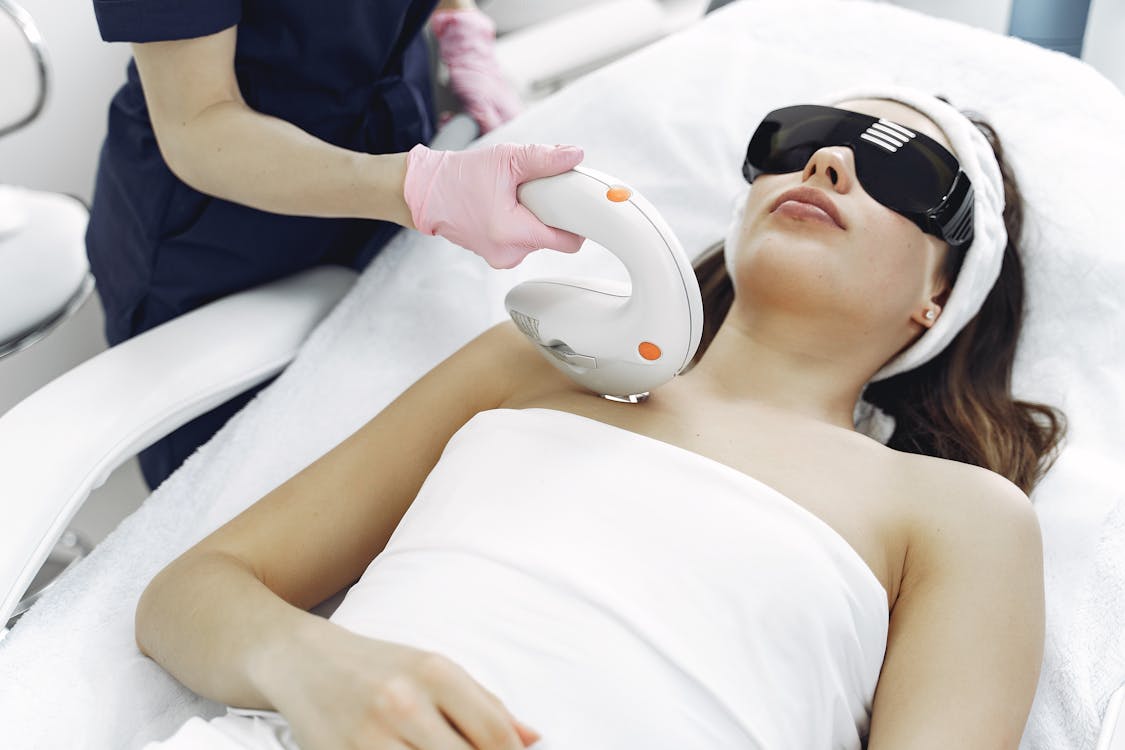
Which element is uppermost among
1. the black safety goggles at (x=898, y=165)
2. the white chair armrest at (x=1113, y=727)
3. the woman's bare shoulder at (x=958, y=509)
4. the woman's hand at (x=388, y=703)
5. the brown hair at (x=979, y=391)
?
the black safety goggles at (x=898, y=165)

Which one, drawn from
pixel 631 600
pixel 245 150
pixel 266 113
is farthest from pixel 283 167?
pixel 631 600

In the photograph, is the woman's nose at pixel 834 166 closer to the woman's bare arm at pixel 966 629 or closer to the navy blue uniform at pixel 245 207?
the woman's bare arm at pixel 966 629

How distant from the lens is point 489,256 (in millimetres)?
1137

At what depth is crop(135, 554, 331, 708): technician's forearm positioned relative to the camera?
0.90 m

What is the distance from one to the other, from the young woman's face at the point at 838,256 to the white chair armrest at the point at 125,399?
0.63 meters

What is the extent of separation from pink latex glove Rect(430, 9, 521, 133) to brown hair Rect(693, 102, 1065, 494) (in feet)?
1.77

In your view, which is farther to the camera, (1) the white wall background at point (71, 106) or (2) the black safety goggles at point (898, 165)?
(1) the white wall background at point (71, 106)

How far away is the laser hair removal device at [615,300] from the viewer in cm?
99

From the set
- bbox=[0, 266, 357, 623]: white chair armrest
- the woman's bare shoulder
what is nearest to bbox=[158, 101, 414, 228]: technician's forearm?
bbox=[0, 266, 357, 623]: white chair armrest

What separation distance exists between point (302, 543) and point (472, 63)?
1.06 meters

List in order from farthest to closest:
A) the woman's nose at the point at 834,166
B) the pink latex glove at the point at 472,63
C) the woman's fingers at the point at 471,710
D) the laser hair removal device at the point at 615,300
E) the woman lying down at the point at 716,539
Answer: the pink latex glove at the point at 472,63 → the woman's nose at the point at 834,166 → the laser hair removal device at the point at 615,300 → the woman lying down at the point at 716,539 → the woman's fingers at the point at 471,710

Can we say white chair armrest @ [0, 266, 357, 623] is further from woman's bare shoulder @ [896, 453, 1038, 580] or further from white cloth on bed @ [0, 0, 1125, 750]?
woman's bare shoulder @ [896, 453, 1038, 580]

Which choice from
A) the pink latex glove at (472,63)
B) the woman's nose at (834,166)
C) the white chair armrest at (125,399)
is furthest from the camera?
the pink latex glove at (472,63)

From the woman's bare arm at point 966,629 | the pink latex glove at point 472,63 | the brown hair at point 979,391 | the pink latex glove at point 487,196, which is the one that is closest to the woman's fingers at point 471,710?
the woman's bare arm at point 966,629
